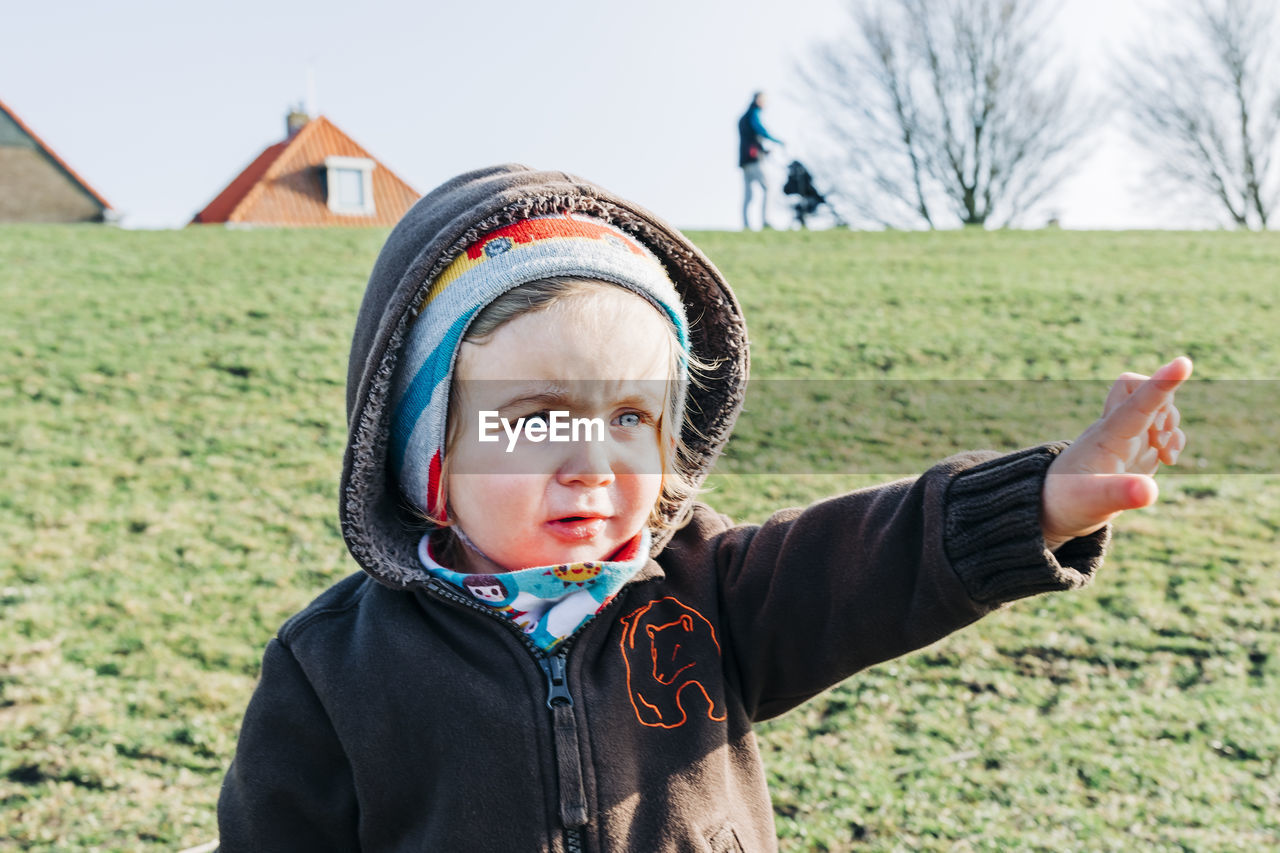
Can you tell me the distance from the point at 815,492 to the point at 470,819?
123 inches

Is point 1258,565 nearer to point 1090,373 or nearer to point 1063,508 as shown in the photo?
point 1090,373

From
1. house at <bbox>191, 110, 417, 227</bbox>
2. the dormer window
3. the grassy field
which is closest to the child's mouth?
the grassy field

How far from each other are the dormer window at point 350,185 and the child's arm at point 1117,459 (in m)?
22.3

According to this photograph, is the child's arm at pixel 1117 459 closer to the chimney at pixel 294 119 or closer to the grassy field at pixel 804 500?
the grassy field at pixel 804 500

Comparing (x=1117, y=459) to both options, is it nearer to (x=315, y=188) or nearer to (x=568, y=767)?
(x=568, y=767)

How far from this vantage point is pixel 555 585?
142cm

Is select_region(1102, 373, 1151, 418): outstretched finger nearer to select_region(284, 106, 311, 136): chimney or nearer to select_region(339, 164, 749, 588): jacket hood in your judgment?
select_region(339, 164, 749, 588): jacket hood

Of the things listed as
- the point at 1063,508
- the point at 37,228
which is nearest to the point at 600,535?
the point at 1063,508

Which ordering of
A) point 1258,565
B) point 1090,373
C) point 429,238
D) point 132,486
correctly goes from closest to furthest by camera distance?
point 429,238, point 1258,565, point 132,486, point 1090,373

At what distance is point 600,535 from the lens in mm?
1401

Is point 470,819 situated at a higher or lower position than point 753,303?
lower

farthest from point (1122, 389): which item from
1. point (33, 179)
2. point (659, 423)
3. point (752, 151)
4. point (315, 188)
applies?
point (33, 179)

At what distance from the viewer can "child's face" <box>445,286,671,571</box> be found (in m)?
1.34

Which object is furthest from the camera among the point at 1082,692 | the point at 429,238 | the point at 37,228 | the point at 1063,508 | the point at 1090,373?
the point at 37,228
